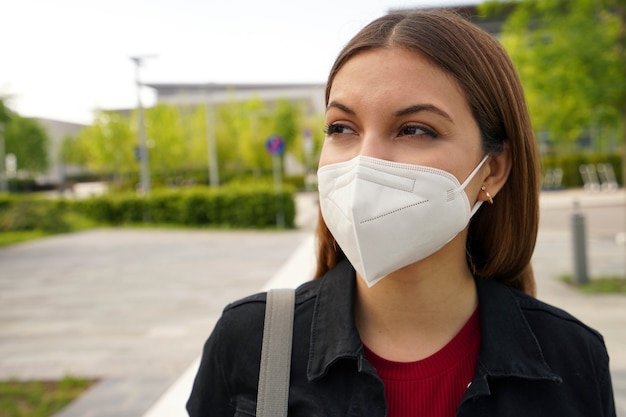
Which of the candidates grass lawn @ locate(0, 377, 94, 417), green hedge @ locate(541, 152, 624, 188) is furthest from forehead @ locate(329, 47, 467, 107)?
green hedge @ locate(541, 152, 624, 188)

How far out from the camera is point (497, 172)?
1.53m

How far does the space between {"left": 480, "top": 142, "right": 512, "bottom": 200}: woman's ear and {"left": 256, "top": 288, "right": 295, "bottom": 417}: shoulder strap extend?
0.61 m

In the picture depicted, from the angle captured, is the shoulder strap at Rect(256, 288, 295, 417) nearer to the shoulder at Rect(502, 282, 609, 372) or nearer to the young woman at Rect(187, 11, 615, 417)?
the young woman at Rect(187, 11, 615, 417)

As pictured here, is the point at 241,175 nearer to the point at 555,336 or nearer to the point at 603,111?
the point at 603,111

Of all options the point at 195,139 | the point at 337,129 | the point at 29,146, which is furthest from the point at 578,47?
the point at 29,146

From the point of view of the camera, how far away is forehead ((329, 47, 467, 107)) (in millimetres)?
1310

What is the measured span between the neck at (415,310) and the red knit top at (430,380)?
3 cm

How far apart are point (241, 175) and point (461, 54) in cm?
4122

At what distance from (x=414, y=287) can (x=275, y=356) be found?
0.41 metres

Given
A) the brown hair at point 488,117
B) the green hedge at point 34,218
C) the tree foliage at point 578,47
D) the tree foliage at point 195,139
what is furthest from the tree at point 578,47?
the tree foliage at point 195,139

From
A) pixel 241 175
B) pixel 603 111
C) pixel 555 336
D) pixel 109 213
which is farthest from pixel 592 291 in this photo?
pixel 241 175

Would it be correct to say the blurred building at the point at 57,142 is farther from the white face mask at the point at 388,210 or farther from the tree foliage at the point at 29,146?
the white face mask at the point at 388,210

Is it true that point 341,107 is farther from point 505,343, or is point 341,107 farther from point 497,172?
point 505,343

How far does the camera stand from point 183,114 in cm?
5222
